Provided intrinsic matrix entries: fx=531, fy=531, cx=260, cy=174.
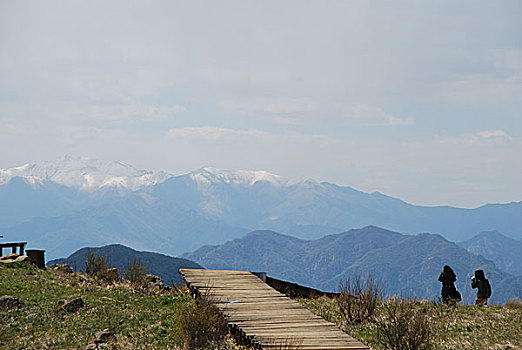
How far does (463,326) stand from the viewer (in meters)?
13.6

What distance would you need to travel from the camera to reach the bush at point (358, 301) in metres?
14.1

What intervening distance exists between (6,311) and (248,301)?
729 cm

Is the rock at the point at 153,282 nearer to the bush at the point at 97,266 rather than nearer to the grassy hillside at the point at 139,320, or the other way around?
the grassy hillside at the point at 139,320

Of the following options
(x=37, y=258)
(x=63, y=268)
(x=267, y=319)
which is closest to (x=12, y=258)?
(x=37, y=258)

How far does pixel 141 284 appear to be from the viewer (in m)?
19.5

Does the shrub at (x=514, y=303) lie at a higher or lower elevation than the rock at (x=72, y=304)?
lower

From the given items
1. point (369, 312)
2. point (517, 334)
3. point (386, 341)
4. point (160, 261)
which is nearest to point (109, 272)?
point (369, 312)

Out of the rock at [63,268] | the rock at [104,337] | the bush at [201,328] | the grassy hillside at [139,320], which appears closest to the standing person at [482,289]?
the grassy hillside at [139,320]

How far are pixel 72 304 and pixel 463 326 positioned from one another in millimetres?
10868

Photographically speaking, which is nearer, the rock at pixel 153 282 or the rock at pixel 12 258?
the rock at pixel 153 282

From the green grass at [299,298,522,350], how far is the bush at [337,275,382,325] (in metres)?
0.27

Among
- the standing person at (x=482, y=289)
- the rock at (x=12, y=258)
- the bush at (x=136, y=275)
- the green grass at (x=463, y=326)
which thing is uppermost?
the rock at (x=12, y=258)

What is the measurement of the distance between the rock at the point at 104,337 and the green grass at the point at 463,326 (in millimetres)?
5661

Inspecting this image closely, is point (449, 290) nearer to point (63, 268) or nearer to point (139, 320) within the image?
point (139, 320)
